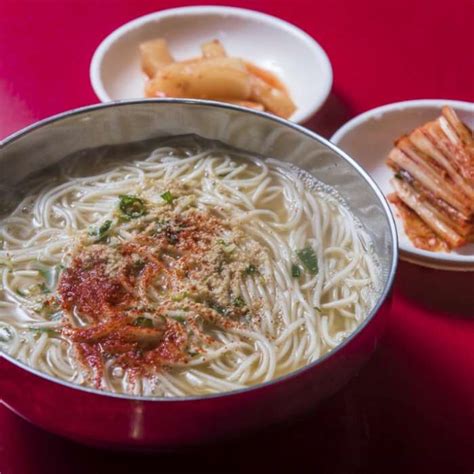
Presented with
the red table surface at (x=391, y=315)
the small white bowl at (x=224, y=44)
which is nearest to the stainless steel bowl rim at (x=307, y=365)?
the red table surface at (x=391, y=315)

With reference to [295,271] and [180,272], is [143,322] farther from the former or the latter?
[295,271]

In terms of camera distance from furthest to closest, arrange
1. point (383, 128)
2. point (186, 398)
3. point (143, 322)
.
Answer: point (383, 128) < point (143, 322) < point (186, 398)

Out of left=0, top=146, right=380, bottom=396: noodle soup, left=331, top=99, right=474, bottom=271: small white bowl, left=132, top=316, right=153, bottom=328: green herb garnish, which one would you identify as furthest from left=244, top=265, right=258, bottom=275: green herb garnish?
left=331, top=99, right=474, bottom=271: small white bowl

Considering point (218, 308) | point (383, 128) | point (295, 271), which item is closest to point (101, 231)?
point (218, 308)

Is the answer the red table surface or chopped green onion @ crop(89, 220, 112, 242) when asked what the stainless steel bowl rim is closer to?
the red table surface

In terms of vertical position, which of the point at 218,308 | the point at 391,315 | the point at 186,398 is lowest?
the point at 391,315

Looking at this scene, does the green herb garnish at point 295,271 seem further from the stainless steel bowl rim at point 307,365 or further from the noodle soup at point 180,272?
the stainless steel bowl rim at point 307,365
